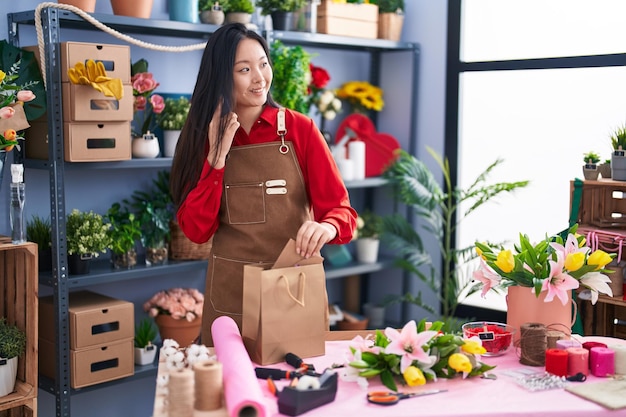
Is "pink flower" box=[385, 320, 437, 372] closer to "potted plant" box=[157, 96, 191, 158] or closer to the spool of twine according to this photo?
the spool of twine

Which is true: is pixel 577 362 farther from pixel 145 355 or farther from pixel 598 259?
pixel 145 355

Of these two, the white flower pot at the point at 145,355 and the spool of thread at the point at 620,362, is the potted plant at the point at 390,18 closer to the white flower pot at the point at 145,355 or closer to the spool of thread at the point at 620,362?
the white flower pot at the point at 145,355

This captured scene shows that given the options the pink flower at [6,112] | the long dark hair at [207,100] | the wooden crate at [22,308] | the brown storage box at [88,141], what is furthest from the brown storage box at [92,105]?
the long dark hair at [207,100]

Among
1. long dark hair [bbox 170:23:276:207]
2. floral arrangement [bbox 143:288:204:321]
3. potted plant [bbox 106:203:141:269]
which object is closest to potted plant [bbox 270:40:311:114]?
potted plant [bbox 106:203:141:269]

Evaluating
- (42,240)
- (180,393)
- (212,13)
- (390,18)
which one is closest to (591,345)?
(180,393)

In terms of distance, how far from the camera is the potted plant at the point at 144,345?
11.8 feet

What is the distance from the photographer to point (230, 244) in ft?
9.06

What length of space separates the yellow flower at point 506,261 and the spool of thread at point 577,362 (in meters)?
0.30

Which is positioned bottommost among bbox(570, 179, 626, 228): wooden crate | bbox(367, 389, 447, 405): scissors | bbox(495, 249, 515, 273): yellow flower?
bbox(367, 389, 447, 405): scissors

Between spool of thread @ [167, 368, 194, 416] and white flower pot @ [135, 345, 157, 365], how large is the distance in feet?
6.14

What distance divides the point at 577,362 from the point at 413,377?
1.48ft

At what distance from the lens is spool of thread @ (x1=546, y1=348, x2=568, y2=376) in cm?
209

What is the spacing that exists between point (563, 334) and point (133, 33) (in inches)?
95.5

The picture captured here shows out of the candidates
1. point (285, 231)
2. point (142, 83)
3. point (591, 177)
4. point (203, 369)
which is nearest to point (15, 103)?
point (142, 83)
